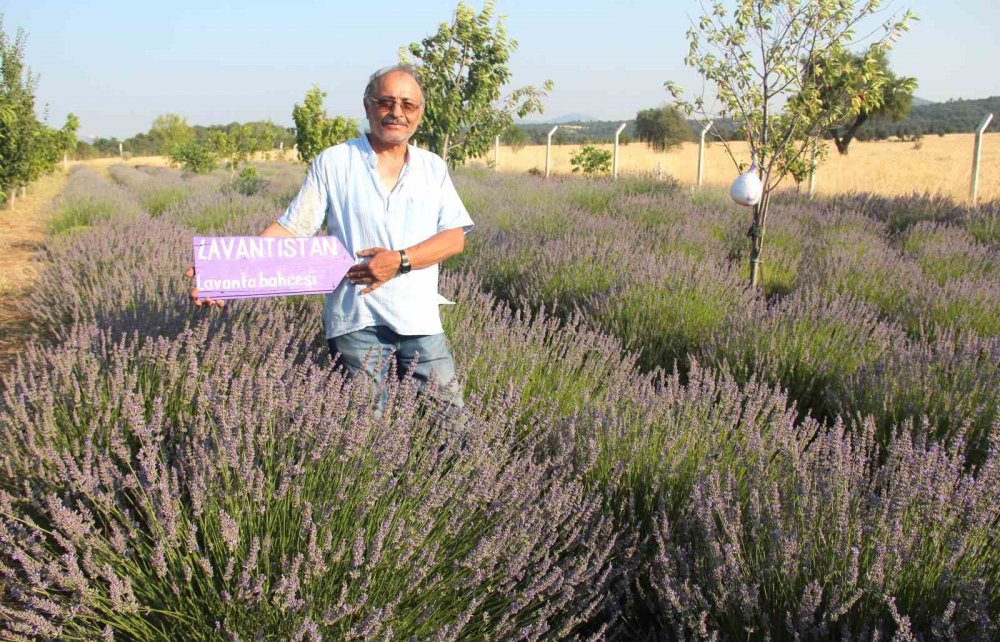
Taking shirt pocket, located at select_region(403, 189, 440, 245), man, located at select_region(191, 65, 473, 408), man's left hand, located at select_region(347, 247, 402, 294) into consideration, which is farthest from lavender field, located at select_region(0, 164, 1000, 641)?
shirt pocket, located at select_region(403, 189, 440, 245)

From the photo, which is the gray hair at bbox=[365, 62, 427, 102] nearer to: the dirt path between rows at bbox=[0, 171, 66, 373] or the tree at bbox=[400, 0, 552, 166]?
the dirt path between rows at bbox=[0, 171, 66, 373]

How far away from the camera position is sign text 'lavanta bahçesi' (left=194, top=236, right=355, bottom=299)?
2195 millimetres

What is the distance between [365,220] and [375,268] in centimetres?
23

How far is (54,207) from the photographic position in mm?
11594

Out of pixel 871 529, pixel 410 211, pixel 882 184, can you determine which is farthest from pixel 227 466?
pixel 882 184

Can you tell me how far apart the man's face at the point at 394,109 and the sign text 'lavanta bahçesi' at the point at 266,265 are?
41 cm

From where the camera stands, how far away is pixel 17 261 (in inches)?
371

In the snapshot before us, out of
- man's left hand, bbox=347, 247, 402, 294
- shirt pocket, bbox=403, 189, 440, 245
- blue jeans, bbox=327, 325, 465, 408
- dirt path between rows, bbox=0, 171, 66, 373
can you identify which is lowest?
dirt path between rows, bbox=0, 171, 66, 373

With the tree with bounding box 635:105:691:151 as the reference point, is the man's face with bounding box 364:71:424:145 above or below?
below

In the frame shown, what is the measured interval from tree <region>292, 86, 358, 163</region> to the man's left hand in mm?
12098

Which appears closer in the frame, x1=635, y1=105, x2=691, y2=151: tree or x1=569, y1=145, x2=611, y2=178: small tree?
x1=569, y1=145, x2=611, y2=178: small tree

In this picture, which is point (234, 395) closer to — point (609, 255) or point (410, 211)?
point (410, 211)

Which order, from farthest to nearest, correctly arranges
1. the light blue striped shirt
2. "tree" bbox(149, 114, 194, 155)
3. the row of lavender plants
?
"tree" bbox(149, 114, 194, 155)
the row of lavender plants
the light blue striped shirt

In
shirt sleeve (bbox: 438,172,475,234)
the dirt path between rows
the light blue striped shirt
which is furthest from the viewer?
the dirt path between rows
